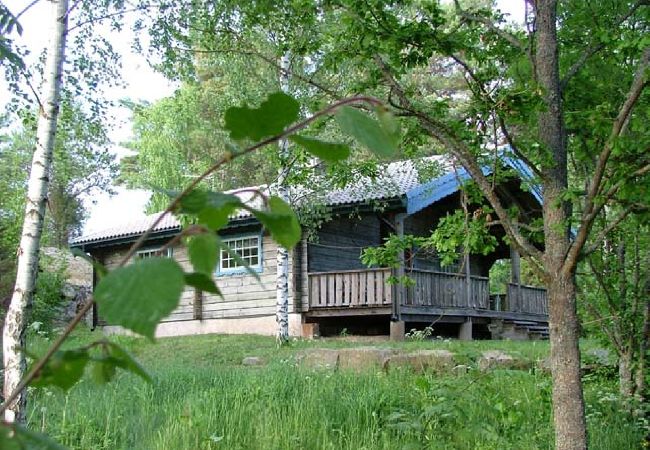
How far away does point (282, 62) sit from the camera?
13.6 metres

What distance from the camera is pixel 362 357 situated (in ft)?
30.3

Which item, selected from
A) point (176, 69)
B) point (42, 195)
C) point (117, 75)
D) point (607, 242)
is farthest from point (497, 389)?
point (176, 69)

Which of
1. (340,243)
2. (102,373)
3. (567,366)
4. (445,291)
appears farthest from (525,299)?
(102,373)

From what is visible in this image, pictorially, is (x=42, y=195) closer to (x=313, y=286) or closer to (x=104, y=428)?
(x=104, y=428)

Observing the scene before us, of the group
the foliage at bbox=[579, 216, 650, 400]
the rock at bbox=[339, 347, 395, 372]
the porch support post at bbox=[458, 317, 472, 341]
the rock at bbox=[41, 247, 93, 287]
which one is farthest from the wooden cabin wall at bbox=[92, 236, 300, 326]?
the foliage at bbox=[579, 216, 650, 400]

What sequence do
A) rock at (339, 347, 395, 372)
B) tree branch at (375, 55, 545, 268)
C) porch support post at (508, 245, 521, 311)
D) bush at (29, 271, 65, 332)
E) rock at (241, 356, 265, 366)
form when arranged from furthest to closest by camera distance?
porch support post at (508, 245, 521, 311) → bush at (29, 271, 65, 332) → rock at (241, 356, 265, 366) → rock at (339, 347, 395, 372) → tree branch at (375, 55, 545, 268)

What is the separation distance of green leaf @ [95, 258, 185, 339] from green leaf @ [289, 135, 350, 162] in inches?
7.4

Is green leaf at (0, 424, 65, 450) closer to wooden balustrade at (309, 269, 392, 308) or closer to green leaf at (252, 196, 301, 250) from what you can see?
green leaf at (252, 196, 301, 250)

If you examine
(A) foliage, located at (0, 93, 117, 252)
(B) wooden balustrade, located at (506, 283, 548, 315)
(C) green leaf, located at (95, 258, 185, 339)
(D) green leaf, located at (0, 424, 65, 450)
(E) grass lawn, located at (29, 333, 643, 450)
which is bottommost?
(E) grass lawn, located at (29, 333, 643, 450)

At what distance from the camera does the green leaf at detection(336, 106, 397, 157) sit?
0.58 meters

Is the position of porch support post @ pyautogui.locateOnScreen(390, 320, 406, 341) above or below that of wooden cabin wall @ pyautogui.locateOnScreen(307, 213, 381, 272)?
below

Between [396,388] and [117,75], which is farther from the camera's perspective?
[117,75]

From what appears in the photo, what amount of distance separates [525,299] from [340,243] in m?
5.45

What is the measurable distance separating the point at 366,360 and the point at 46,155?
15.5 ft
